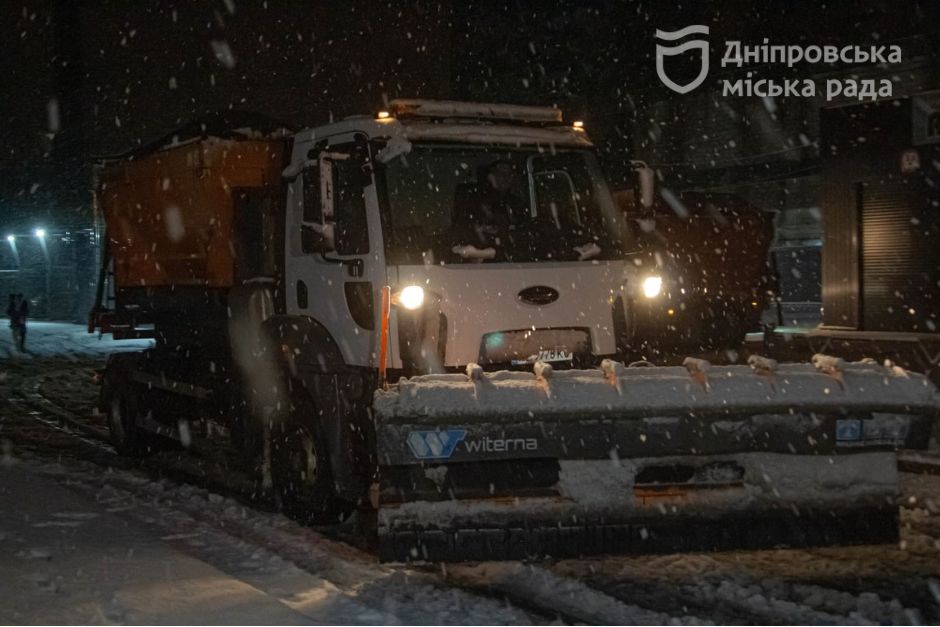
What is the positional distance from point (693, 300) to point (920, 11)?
52.3 ft

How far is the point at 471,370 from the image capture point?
6.32m

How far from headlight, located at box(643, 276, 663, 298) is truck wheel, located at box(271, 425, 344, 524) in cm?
262

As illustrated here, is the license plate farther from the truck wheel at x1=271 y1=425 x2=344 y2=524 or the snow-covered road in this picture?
the truck wheel at x1=271 y1=425 x2=344 y2=524

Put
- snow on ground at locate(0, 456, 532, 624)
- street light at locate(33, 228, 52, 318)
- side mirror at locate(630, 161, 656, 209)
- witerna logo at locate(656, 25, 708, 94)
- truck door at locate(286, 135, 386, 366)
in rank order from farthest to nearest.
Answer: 1. street light at locate(33, 228, 52, 318)
2. witerna logo at locate(656, 25, 708, 94)
3. side mirror at locate(630, 161, 656, 209)
4. truck door at locate(286, 135, 386, 366)
5. snow on ground at locate(0, 456, 532, 624)

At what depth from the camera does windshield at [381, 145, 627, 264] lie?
7480mm

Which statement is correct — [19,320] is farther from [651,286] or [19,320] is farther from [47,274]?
[651,286]

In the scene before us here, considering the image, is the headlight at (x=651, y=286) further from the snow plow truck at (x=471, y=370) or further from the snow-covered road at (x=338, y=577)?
the snow-covered road at (x=338, y=577)

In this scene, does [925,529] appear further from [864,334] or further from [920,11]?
[920,11]

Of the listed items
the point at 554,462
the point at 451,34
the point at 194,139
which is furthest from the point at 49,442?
the point at 451,34

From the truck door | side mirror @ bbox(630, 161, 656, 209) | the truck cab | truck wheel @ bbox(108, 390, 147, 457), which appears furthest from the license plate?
truck wheel @ bbox(108, 390, 147, 457)

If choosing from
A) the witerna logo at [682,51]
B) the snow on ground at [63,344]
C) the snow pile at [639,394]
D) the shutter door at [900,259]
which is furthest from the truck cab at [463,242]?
the witerna logo at [682,51]

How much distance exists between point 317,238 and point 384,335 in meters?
1.39

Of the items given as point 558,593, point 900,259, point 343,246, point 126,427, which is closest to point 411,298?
point 343,246

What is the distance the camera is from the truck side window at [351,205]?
7.59 meters
